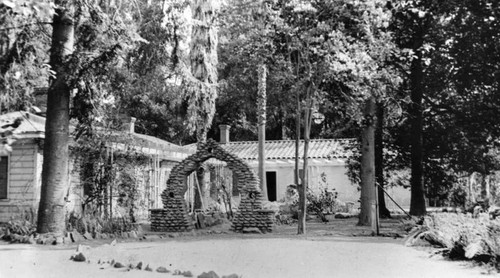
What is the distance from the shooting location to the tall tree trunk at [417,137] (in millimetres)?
19000

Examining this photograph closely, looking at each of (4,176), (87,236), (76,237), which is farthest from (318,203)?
(4,176)

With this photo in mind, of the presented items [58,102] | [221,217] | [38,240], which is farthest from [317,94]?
[38,240]

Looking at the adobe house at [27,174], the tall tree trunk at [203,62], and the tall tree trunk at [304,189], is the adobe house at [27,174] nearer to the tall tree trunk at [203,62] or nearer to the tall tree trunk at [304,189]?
the tall tree trunk at [203,62]

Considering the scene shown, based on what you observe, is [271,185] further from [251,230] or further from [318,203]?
[251,230]

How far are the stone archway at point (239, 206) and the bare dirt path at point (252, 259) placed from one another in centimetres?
226

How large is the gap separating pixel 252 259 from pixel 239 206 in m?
6.08

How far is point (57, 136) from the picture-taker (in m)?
13.4

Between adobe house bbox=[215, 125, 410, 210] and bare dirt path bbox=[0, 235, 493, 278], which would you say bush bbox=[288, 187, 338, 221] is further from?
bare dirt path bbox=[0, 235, 493, 278]

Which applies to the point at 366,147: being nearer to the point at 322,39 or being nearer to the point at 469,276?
the point at 322,39

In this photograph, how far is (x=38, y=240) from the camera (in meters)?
12.5

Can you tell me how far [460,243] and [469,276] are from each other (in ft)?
5.23

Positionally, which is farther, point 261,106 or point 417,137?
point 417,137

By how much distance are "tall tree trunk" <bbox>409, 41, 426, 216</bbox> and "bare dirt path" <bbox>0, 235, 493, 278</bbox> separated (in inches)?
261

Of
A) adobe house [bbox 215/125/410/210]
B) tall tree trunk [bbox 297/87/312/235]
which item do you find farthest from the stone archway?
adobe house [bbox 215/125/410/210]
